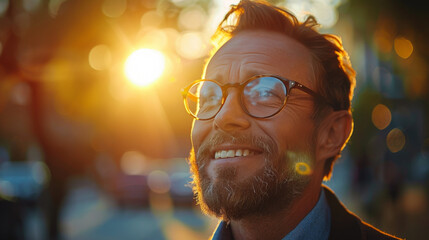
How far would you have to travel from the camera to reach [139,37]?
33.3 ft

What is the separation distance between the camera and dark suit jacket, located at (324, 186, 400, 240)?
6.67 ft

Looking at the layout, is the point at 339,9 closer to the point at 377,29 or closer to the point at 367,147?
the point at 377,29

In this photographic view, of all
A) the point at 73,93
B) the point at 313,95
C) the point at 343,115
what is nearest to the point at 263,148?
the point at 313,95

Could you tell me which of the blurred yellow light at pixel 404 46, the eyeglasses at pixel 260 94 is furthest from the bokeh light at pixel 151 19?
the eyeglasses at pixel 260 94

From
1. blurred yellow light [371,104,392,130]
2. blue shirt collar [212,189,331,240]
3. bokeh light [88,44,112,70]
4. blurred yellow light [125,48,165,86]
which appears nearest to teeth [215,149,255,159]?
blue shirt collar [212,189,331,240]

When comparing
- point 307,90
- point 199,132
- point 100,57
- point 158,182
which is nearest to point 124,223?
point 158,182

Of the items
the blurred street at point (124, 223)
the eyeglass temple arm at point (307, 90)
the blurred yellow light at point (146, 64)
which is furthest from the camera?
the blurred street at point (124, 223)

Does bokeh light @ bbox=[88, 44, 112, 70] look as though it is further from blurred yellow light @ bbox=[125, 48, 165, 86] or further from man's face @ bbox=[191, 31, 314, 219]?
man's face @ bbox=[191, 31, 314, 219]

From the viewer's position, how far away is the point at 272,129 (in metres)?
2.01

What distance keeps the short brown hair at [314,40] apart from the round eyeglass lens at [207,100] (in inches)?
12.4

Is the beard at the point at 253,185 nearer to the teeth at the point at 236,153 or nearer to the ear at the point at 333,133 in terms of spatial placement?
the teeth at the point at 236,153

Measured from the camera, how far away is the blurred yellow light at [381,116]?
16653 mm

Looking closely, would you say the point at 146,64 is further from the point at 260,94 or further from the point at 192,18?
the point at 260,94

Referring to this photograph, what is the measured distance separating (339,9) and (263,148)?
687cm
